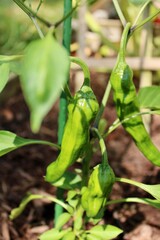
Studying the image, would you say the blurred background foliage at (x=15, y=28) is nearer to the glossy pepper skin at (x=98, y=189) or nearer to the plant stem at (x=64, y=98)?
the plant stem at (x=64, y=98)

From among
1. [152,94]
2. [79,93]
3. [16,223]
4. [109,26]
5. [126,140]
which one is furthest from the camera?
[109,26]

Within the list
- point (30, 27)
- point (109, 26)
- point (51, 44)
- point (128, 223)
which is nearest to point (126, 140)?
point (128, 223)

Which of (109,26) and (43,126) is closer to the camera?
(43,126)

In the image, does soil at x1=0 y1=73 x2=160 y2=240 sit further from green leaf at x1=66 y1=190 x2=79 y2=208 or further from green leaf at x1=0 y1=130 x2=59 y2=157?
green leaf at x1=0 y1=130 x2=59 y2=157

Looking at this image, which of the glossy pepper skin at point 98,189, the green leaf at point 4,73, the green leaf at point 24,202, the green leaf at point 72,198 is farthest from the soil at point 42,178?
the green leaf at point 4,73

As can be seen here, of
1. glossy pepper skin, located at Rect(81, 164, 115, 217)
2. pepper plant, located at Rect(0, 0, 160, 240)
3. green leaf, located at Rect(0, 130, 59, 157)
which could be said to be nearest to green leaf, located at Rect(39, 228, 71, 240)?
pepper plant, located at Rect(0, 0, 160, 240)

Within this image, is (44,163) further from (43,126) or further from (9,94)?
(9,94)
